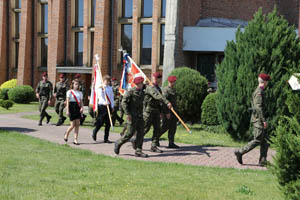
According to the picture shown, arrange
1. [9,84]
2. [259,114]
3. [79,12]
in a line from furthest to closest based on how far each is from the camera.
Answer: [9,84] < [79,12] < [259,114]

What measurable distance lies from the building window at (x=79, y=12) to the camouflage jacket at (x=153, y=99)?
1928cm

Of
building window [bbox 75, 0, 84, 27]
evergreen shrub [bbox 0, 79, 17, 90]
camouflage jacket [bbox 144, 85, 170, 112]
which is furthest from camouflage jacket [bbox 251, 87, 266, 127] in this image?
evergreen shrub [bbox 0, 79, 17, 90]

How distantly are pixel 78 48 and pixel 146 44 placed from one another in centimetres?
637

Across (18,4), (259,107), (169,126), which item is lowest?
(169,126)

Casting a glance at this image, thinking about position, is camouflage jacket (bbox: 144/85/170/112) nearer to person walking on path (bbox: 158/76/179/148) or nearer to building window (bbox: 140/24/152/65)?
person walking on path (bbox: 158/76/179/148)

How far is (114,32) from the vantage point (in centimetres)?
2519

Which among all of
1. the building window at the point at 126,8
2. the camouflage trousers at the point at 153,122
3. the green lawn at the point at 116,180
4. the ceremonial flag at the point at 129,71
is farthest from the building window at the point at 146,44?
the green lawn at the point at 116,180

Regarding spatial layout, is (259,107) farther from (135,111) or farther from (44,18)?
(44,18)

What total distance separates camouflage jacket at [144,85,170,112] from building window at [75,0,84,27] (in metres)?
19.3

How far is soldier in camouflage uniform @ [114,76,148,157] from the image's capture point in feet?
29.5

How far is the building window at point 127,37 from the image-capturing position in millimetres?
25016

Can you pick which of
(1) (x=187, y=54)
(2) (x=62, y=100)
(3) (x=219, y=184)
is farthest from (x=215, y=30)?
(3) (x=219, y=184)

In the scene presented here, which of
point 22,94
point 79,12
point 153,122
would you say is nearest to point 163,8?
point 79,12

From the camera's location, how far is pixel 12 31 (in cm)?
3297
